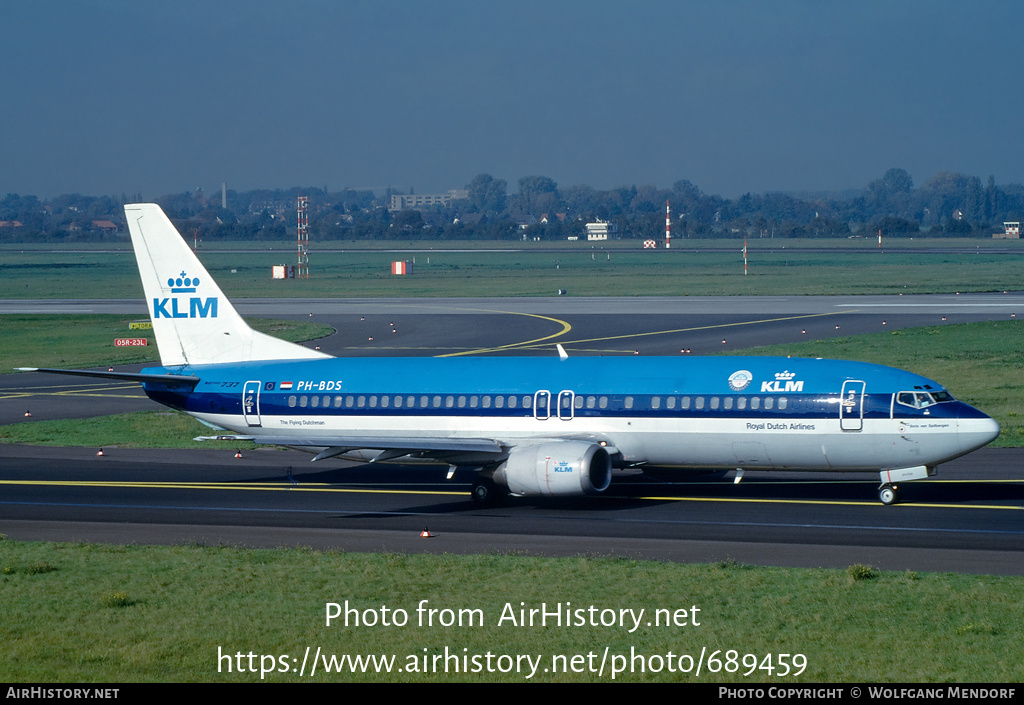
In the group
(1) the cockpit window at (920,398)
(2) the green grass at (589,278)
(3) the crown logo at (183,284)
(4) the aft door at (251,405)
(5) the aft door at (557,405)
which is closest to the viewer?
(1) the cockpit window at (920,398)

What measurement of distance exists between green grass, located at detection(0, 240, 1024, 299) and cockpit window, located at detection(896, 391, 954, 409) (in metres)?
83.4

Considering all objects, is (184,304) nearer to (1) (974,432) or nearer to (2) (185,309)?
(2) (185,309)

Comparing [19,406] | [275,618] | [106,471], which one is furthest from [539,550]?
[19,406]

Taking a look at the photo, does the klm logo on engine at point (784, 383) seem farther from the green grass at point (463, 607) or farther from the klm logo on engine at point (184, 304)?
the klm logo on engine at point (184, 304)

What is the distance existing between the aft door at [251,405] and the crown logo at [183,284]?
14.4ft

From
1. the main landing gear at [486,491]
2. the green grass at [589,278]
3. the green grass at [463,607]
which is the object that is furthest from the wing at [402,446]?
the green grass at [589,278]

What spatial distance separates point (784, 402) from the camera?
33125 mm

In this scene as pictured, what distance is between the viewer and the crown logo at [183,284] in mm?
39625

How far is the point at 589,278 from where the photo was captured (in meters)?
148

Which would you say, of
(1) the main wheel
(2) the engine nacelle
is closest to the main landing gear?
(1) the main wheel

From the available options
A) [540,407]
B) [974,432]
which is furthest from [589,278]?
[974,432]

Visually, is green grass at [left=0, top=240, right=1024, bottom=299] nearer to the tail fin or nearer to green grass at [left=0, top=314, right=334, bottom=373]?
green grass at [left=0, top=314, right=334, bottom=373]

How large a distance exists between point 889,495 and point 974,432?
9.56 ft

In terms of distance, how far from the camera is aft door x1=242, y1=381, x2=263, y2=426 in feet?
124
